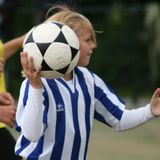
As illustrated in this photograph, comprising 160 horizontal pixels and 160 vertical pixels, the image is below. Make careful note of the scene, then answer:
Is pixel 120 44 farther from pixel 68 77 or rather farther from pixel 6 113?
pixel 68 77

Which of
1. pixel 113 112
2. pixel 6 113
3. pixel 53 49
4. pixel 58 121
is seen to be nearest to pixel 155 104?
pixel 113 112

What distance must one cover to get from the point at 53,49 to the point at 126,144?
237 inches

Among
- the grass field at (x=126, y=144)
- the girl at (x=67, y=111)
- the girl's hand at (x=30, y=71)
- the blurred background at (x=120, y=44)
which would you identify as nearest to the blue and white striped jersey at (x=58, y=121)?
the girl at (x=67, y=111)

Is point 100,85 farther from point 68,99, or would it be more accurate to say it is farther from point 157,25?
point 157,25

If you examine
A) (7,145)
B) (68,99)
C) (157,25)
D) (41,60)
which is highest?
(41,60)

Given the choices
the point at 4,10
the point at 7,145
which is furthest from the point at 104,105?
the point at 4,10

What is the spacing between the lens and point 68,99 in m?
4.76

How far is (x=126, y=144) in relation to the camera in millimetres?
10328

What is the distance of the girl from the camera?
177 inches

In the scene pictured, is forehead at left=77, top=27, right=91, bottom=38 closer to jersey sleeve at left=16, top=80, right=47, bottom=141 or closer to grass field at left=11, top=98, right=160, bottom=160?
jersey sleeve at left=16, top=80, right=47, bottom=141

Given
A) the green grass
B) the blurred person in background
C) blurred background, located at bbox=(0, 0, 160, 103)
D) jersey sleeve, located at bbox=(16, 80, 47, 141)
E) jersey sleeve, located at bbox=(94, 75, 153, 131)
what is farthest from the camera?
blurred background, located at bbox=(0, 0, 160, 103)

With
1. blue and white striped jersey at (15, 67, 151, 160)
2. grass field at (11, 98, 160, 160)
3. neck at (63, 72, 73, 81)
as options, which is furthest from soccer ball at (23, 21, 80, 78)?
grass field at (11, 98, 160, 160)

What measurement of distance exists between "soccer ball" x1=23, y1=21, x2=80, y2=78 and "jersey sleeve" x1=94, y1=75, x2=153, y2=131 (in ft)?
1.65

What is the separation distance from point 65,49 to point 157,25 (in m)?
11.9
